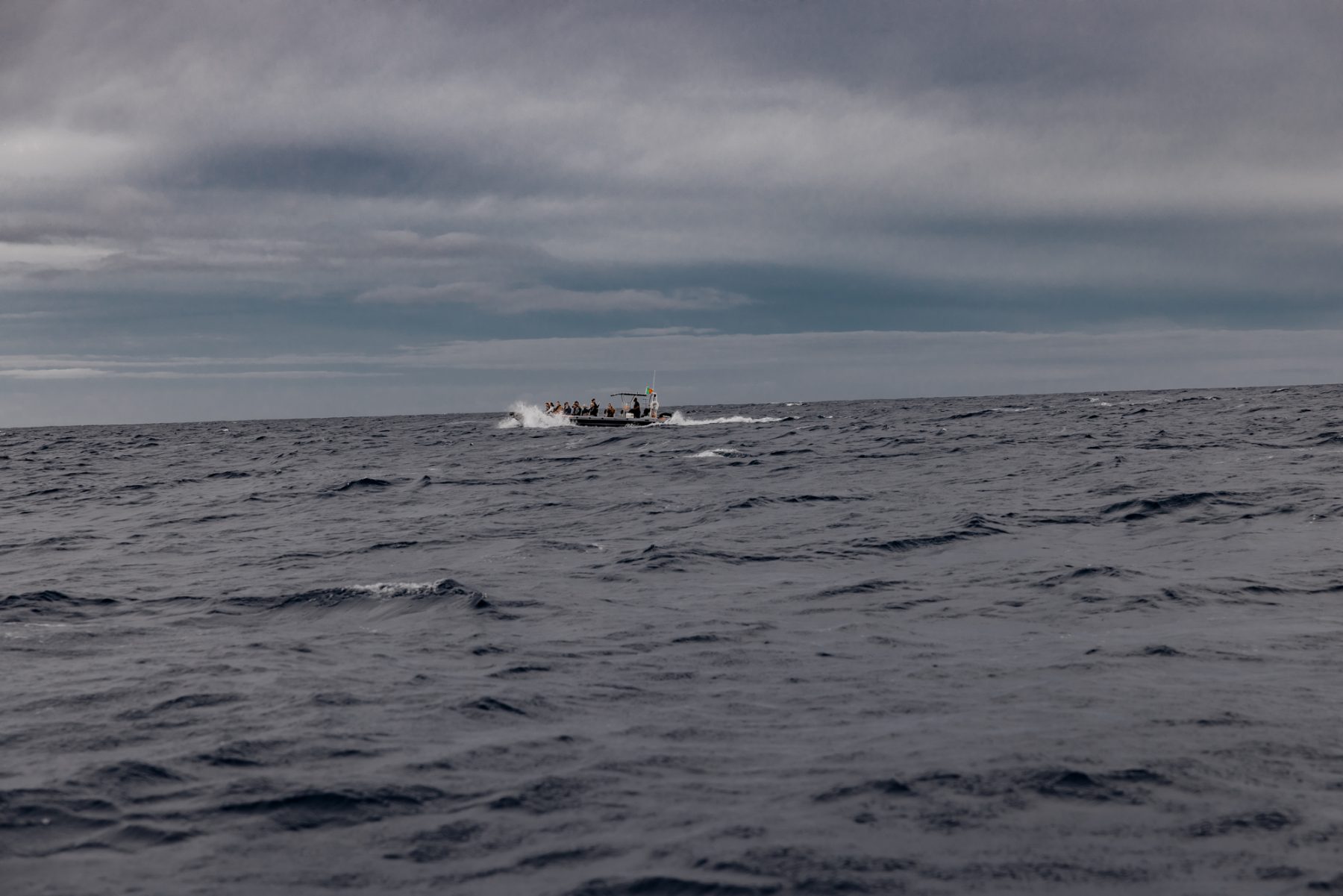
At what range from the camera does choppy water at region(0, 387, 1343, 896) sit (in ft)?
24.3

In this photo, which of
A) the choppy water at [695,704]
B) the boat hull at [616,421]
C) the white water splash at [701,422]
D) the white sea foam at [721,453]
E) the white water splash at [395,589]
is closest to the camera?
the choppy water at [695,704]

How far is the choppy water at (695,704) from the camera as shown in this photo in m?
7.41

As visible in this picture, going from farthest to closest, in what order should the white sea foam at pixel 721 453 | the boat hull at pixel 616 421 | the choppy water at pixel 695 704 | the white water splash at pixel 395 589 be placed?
the boat hull at pixel 616 421, the white sea foam at pixel 721 453, the white water splash at pixel 395 589, the choppy water at pixel 695 704

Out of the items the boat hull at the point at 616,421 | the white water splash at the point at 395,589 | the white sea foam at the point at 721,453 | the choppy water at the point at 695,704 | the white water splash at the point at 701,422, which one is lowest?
the choppy water at the point at 695,704

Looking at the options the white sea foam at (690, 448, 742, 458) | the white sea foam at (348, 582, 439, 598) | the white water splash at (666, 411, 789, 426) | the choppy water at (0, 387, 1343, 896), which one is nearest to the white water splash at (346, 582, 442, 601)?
the white sea foam at (348, 582, 439, 598)

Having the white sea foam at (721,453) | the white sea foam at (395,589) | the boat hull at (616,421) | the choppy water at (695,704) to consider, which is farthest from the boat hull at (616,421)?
the white sea foam at (395,589)

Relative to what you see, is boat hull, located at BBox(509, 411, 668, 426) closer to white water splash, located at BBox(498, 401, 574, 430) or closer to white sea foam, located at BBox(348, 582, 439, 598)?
white water splash, located at BBox(498, 401, 574, 430)

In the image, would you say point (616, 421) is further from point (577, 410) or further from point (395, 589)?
point (395, 589)

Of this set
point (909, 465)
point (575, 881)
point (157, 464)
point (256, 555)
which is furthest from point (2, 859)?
point (157, 464)

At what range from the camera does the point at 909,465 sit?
138 ft

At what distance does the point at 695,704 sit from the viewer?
36.8ft

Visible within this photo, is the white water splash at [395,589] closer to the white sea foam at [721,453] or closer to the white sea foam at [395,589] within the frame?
the white sea foam at [395,589]

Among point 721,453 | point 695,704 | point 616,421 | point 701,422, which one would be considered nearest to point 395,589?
point 695,704

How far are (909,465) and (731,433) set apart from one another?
31.8 meters
